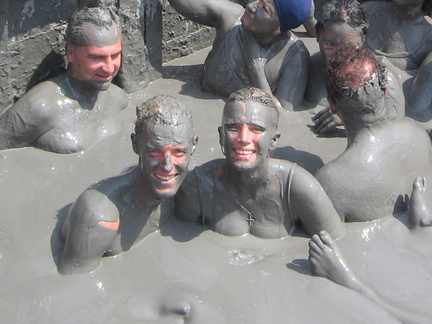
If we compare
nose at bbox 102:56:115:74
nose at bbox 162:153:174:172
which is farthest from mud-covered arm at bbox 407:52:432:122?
nose at bbox 162:153:174:172

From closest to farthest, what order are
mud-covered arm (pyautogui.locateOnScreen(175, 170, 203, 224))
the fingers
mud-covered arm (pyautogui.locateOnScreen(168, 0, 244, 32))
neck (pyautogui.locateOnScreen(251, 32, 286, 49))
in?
1. mud-covered arm (pyautogui.locateOnScreen(175, 170, 203, 224))
2. the fingers
3. neck (pyautogui.locateOnScreen(251, 32, 286, 49))
4. mud-covered arm (pyautogui.locateOnScreen(168, 0, 244, 32))

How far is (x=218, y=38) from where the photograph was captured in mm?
5520

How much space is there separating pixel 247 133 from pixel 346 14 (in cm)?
133

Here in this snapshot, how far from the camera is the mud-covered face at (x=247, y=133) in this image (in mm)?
3975

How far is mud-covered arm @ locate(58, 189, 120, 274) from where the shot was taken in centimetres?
390

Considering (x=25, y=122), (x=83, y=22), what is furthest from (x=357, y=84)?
(x=25, y=122)

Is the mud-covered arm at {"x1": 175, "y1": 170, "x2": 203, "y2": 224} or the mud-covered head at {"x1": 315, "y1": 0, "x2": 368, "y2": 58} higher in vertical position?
the mud-covered head at {"x1": 315, "y1": 0, "x2": 368, "y2": 58}

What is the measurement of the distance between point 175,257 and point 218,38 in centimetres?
186

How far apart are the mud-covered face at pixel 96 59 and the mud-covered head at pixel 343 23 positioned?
1168 millimetres

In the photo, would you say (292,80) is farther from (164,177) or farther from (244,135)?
(164,177)

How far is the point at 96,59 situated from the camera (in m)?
4.80

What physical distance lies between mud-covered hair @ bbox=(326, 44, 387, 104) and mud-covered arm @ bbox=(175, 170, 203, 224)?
79 cm

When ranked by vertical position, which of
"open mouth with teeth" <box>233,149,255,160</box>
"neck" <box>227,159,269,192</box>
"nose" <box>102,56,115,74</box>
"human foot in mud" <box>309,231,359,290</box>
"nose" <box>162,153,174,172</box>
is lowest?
"human foot in mud" <box>309,231,359,290</box>

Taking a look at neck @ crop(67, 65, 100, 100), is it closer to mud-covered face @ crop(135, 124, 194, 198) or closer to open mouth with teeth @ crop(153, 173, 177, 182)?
mud-covered face @ crop(135, 124, 194, 198)
